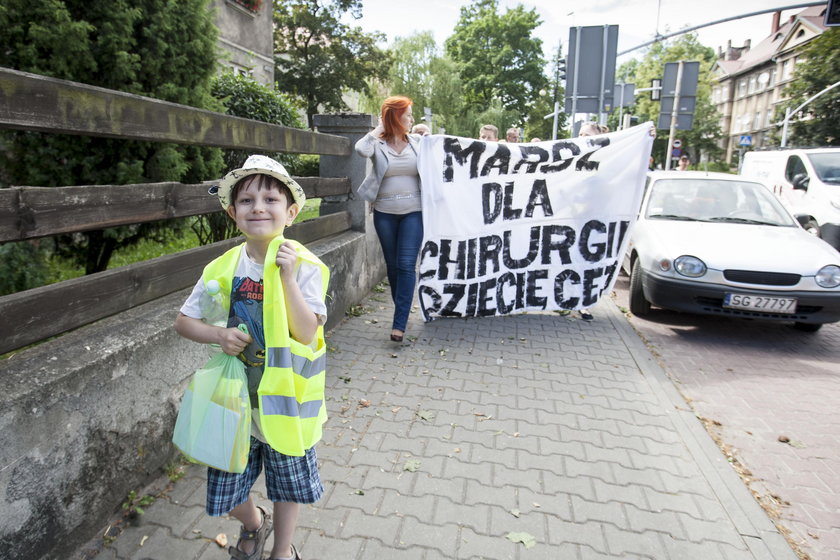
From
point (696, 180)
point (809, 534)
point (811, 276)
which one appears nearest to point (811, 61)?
point (696, 180)

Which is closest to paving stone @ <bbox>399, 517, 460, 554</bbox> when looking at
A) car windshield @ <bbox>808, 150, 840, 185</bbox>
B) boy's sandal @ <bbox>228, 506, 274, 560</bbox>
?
boy's sandal @ <bbox>228, 506, 274, 560</bbox>

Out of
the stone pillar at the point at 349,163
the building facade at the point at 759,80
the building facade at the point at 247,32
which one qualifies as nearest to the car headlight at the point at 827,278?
the stone pillar at the point at 349,163

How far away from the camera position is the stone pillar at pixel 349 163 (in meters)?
5.85

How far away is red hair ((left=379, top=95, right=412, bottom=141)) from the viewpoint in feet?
15.3

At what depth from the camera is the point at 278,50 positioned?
37156 millimetres

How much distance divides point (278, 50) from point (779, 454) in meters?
38.8

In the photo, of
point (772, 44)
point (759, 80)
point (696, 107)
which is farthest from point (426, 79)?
point (772, 44)

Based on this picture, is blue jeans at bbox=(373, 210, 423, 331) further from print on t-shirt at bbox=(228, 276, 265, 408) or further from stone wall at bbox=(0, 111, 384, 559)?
print on t-shirt at bbox=(228, 276, 265, 408)

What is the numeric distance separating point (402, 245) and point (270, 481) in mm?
3059

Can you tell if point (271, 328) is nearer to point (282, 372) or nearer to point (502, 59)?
point (282, 372)

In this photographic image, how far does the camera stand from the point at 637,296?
6523 millimetres

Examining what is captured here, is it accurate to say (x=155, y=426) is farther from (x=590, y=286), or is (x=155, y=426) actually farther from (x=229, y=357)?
(x=590, y=286)

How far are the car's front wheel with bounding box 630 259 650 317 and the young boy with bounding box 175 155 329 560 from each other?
512 cm

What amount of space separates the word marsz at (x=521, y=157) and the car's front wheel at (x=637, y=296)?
1.35 meters
